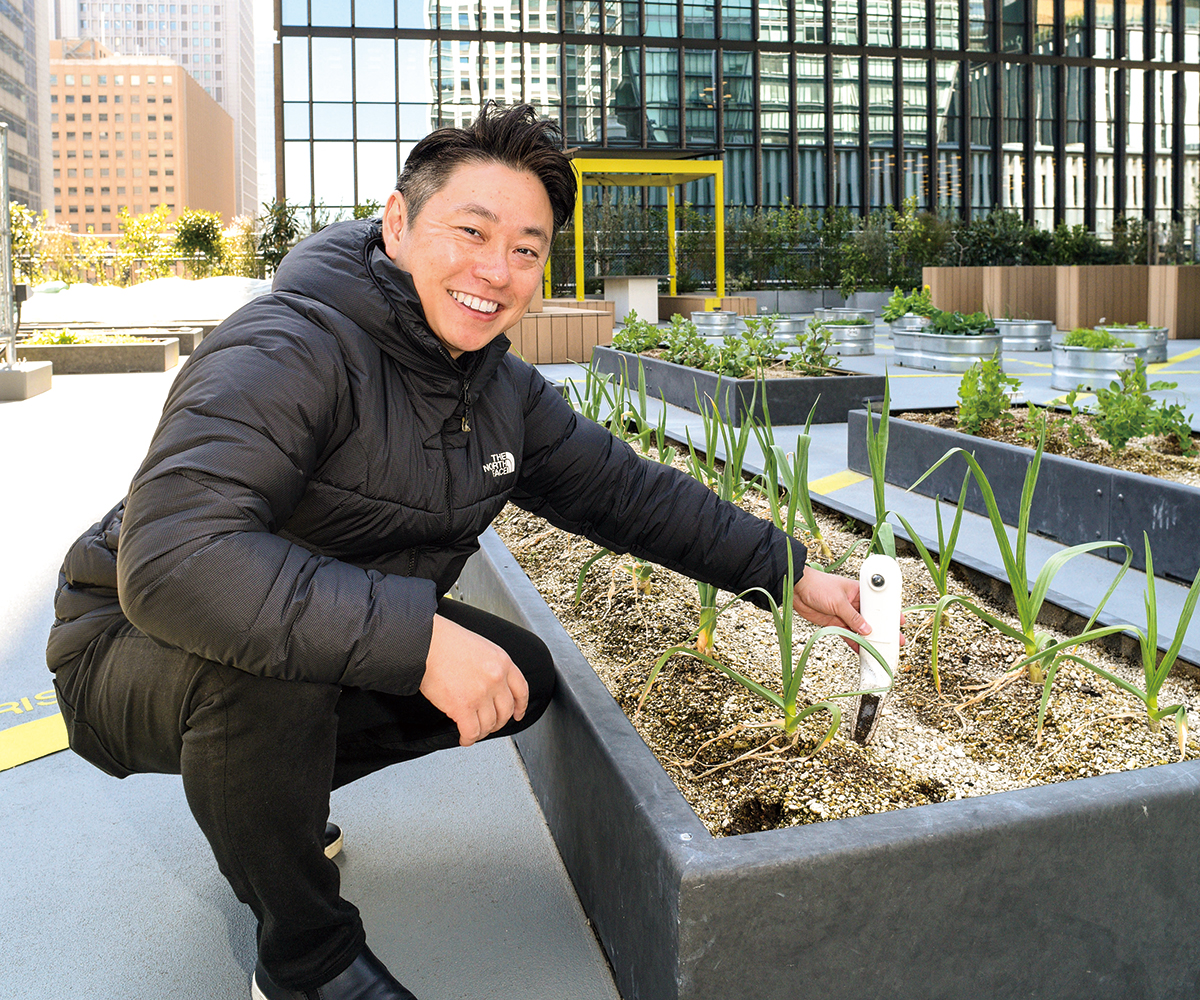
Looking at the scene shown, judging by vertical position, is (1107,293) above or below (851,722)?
above

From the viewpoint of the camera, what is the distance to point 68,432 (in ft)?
24.1

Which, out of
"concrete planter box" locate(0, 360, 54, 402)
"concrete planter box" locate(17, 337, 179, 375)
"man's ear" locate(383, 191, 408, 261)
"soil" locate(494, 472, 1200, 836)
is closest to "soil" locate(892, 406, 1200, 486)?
"soil" locate(494, 472, 1200, 836)

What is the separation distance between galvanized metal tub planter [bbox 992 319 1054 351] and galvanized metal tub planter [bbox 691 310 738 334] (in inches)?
166

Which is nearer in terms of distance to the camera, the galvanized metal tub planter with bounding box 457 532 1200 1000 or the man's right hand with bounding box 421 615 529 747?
the galvanized metal tub planter with bounding box 457 532 1200 1000

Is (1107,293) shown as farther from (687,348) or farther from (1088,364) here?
(687,348)

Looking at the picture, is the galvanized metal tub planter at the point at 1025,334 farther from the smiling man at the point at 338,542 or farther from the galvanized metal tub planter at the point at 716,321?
the smiling man at the point at 338,542

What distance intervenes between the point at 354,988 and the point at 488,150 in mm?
1254

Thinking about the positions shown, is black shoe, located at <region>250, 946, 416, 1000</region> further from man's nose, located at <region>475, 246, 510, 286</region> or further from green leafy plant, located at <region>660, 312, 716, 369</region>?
green leafy plant, located at <region>660, 312, 716, 369</region>

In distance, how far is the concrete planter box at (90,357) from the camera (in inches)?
458

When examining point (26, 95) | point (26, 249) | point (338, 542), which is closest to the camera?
point (338, 542)

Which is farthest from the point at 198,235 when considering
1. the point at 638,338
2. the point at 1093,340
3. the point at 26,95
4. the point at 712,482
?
the point at 26,95

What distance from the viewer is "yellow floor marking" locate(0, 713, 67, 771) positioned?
7.95ft

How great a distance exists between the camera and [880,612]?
5.53 ft

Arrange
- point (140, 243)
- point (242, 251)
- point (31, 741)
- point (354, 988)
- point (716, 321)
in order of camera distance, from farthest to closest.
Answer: point (140, 243) → point (242, 251) → point (716, 321) → point (31, 741) → point (354, 988)
